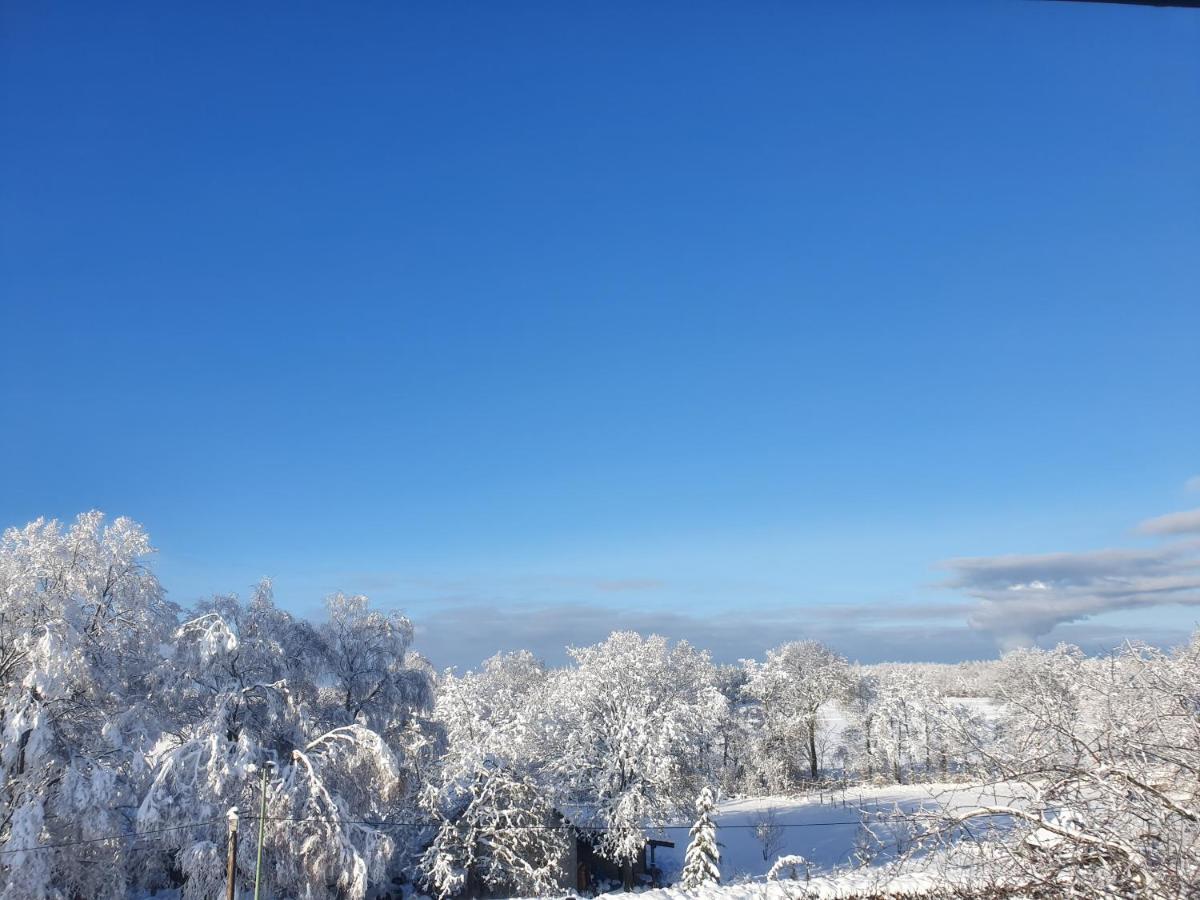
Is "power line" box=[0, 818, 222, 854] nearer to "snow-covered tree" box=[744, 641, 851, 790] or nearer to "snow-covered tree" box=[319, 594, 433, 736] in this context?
"snow-covered tree" box=[319, 594, 433, 736]

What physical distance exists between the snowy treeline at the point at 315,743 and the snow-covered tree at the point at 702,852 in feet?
0.27

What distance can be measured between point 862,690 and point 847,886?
3916 cm

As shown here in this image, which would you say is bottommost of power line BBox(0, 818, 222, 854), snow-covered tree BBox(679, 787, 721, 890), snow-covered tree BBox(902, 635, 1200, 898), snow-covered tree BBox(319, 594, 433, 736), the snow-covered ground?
the snow-covered ground

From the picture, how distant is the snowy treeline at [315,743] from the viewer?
615 inches

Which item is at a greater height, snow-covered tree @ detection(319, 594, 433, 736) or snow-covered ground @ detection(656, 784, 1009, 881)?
snow-covered tree @ detection(319, 594, 433, 736)

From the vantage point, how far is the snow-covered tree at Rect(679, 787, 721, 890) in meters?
22.7

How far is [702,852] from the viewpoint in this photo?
2308 cm

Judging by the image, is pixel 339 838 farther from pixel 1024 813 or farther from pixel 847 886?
pixel 1024 813

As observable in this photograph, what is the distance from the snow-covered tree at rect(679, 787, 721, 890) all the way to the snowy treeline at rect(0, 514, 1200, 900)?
0.08 metres

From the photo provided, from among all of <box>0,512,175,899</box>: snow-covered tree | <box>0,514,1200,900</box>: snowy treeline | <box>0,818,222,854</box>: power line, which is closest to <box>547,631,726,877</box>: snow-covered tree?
<box>0,514,1200,900</box>: snowy treeline

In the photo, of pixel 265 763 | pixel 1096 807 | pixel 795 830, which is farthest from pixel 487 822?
pixel 1096 807

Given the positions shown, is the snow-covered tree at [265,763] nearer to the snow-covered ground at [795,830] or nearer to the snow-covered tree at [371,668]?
the snow-covered tree at [371,668]

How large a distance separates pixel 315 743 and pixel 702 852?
11.6 meters

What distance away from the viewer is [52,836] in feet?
53.1
